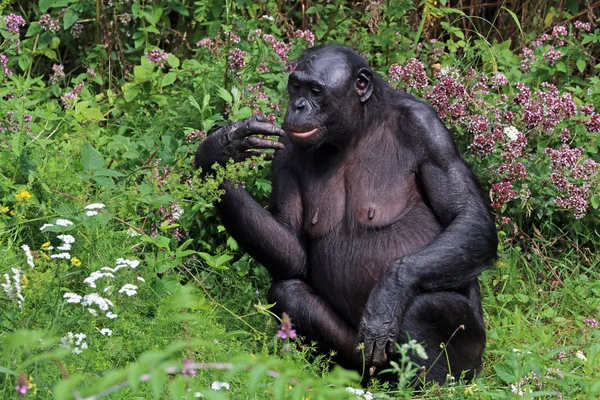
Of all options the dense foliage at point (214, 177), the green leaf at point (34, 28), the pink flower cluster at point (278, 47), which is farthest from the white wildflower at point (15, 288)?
the green leaf at point (34, 28)

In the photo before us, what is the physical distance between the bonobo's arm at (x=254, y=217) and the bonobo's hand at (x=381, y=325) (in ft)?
2.04

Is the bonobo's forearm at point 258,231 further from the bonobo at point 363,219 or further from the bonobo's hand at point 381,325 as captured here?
the bonobo's hand at point 381,325

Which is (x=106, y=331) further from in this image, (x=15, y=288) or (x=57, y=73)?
(x=57, y=73)

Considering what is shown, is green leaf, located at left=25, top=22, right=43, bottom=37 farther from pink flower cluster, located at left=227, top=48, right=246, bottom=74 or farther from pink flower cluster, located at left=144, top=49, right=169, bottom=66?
pink flower cluster, located at left=227, top=48, right=246, bottom=74

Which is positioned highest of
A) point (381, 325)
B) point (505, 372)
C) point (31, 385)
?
point (31, 385)

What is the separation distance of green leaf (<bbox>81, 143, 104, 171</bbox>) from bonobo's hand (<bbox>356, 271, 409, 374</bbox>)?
4.68 feet

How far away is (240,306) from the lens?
207 inches

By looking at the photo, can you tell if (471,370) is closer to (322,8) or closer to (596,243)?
(596,243)

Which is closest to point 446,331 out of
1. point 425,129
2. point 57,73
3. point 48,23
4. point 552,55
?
point 425,129

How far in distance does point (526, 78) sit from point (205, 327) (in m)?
2.95

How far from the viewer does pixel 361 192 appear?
187 inches

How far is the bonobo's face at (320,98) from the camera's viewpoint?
4578mm

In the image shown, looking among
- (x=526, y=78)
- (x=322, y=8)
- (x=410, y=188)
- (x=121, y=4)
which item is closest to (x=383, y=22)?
(x=322, y=8)

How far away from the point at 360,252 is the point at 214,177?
2.50 feet
